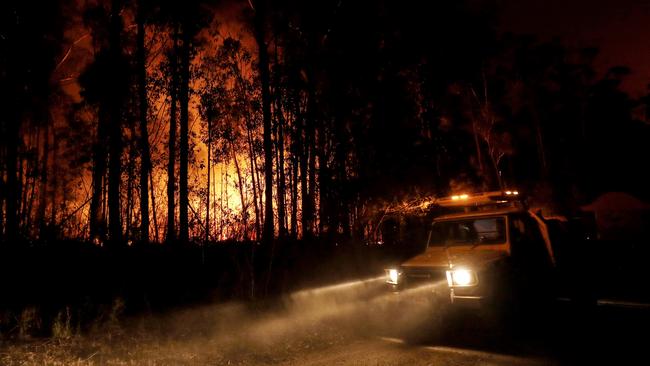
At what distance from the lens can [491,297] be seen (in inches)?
264

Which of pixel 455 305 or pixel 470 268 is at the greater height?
pixel 470 268

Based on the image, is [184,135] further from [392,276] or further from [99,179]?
[392,276]

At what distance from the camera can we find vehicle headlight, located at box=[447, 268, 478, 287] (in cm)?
666

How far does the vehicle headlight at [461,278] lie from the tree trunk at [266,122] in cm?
840

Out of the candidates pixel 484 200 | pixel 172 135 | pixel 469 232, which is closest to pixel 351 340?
pixel 469 232

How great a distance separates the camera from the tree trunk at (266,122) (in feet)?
48.6

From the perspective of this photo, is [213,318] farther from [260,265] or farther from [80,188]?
[80,188]

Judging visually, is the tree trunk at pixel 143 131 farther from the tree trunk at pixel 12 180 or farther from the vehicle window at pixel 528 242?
the vehicle window at pixel 528 242

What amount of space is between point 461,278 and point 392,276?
137 centimetres

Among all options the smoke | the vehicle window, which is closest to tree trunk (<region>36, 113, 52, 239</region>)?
the smoke

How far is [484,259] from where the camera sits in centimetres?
689

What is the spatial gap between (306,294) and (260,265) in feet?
11.6

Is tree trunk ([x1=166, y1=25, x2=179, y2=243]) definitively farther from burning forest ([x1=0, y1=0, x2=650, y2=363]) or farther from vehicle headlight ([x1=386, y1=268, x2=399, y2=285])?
vehicle headlight ([x1=386, y1=268, x2=399, y2=285])

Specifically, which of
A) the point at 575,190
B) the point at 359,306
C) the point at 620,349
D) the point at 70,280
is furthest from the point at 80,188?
the point at 575,190
